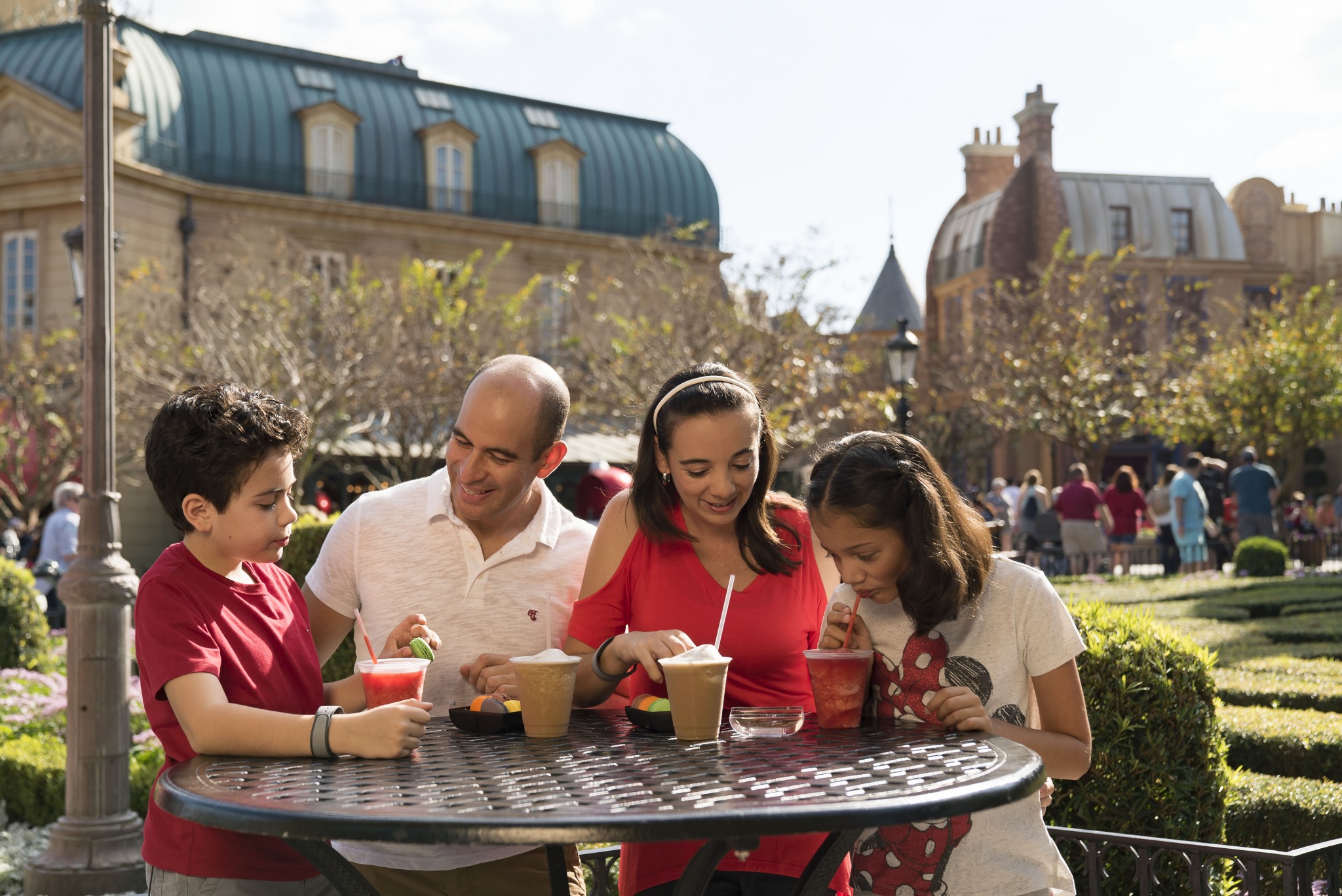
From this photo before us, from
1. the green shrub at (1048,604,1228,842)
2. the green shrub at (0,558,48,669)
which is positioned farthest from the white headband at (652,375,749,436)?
the green shrub at (0,558,48,669)

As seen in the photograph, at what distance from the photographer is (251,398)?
2.54 metres

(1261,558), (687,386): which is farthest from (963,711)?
(1261,558)

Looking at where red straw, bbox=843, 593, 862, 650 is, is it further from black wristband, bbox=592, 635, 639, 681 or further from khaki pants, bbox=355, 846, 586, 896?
khaki pants, bbox=355, 846, 586, 896

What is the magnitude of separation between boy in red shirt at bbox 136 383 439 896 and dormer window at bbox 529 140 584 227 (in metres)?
30.0

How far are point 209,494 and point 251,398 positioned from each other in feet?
0.67

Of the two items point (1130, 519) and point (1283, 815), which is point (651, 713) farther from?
point (1130, 519)

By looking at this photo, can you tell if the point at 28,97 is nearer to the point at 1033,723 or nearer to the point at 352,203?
the point at 352,203

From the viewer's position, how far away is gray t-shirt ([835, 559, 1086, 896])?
8.34ft

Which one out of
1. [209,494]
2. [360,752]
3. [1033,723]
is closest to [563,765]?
[360,752]

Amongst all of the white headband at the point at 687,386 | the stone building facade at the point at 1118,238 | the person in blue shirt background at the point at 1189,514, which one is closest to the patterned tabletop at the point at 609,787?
the white headband at the point at 687,386

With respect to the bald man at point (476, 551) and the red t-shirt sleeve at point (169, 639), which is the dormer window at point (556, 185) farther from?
the red t-shirt sleeve at point (169, 639)

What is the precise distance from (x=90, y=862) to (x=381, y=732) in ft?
12.8

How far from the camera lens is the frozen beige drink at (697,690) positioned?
237 centimetres

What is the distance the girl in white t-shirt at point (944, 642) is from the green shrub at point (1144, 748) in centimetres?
159
